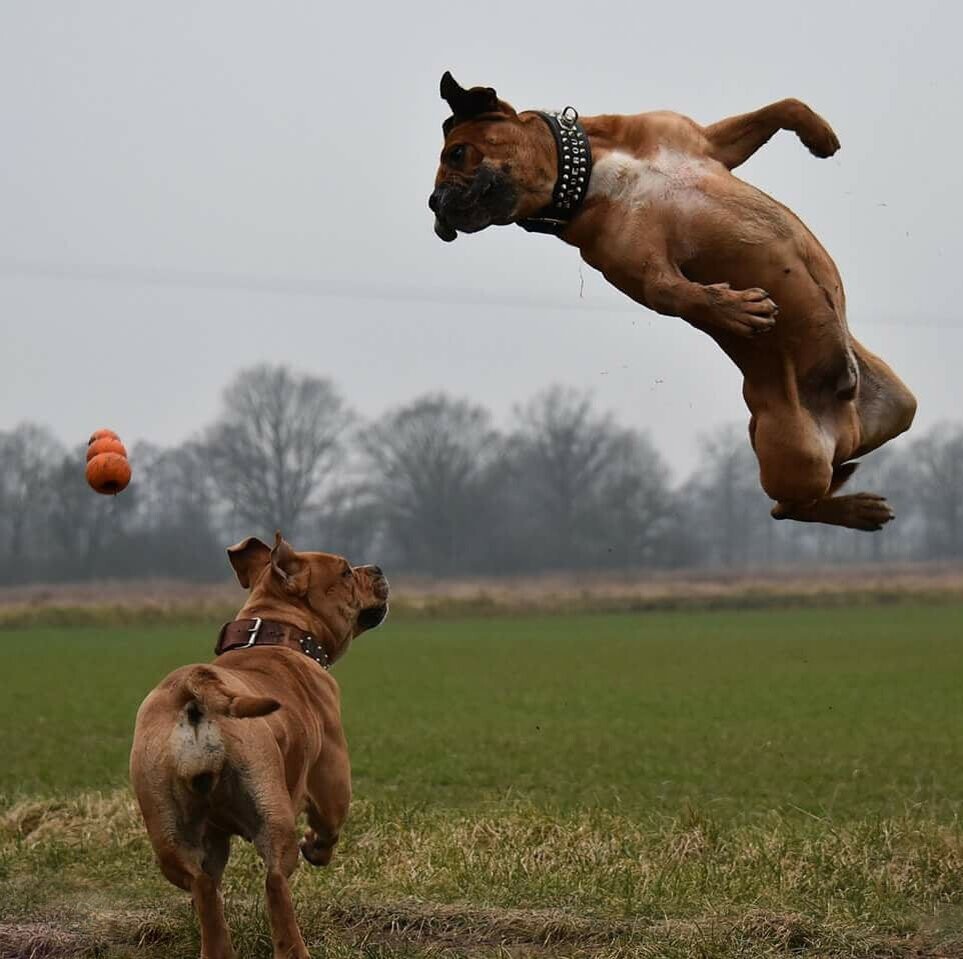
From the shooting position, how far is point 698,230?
5.41 meters

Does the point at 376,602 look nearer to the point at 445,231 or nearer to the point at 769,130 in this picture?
the point at 445,231

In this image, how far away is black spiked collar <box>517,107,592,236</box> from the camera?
5.41m

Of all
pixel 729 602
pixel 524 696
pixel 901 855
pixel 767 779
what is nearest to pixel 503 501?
pixel 729 602

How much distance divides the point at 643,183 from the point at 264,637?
9.69ft

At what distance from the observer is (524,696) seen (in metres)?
27.1

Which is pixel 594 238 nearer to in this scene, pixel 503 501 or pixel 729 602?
pixel 729 602

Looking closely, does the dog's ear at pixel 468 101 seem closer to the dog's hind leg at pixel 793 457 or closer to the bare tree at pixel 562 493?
the dog's hind leg at pixel 793 457

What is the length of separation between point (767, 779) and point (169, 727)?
37.9 ft

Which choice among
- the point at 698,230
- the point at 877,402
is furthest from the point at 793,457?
the point at 698,230

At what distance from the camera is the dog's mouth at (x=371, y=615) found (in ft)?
25.1

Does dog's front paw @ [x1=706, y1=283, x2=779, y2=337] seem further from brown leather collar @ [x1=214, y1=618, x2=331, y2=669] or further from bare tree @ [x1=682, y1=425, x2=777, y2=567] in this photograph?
bare tree @ [x1=682, y1=425, x2=777, y2=567]

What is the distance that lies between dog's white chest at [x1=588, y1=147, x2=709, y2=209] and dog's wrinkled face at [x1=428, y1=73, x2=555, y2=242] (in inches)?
7.7

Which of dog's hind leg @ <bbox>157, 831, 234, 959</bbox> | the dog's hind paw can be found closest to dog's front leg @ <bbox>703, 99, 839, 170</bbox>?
the dog's hind paw

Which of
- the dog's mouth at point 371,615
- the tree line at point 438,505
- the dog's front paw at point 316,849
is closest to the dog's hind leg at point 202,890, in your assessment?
the dog's front paw at point 316,849
